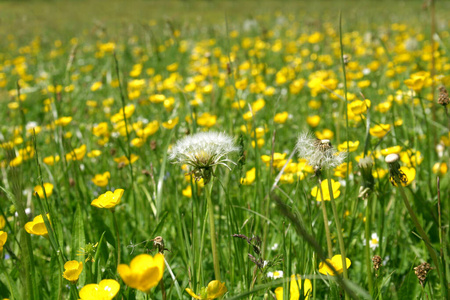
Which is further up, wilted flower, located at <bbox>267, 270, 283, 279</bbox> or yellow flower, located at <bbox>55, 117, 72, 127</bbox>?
yellow flower, located at <bbox>55, 117, 72, 127</bbox>

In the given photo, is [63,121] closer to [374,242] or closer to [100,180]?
[100,180]

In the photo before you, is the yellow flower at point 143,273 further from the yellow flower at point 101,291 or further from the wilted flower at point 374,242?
the wilted flower at point 374,242

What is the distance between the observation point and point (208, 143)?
109 cm

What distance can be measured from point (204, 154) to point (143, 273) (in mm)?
352

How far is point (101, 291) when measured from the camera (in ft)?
3.09

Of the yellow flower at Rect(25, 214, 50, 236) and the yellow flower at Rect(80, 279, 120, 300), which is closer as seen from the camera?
the yellow flower at Rect(80, 279, 120, 300)

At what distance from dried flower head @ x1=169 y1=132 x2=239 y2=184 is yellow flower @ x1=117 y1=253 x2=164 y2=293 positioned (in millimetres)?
238

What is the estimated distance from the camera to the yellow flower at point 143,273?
0.75m

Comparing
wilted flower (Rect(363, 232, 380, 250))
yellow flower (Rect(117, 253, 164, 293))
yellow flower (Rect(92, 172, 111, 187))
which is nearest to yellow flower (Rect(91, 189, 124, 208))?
yellow flower (Rect(117, 253, 164, 293))

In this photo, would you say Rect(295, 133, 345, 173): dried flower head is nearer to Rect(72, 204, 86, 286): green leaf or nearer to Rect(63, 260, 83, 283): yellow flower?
Rect(63, 260, 83, 283): yellow flower

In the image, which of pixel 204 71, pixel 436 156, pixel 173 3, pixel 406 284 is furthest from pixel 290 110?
pixel 173 3

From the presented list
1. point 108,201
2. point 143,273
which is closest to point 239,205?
point 108,201

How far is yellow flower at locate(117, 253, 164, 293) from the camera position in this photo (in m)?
0.75

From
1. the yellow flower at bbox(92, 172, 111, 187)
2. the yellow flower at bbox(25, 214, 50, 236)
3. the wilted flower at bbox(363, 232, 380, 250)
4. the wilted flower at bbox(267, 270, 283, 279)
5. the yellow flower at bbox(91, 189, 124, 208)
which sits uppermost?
the yellow flower at bbox(91, 189, 124, 208)
